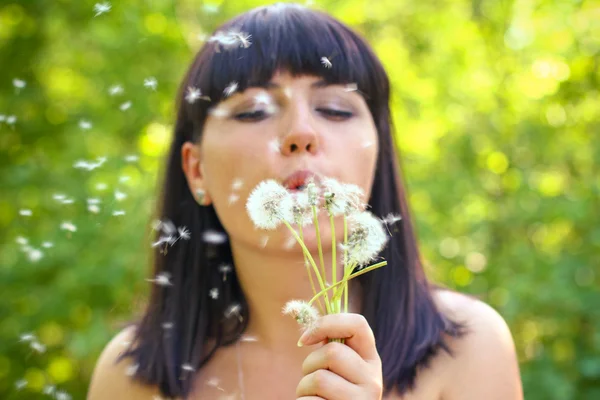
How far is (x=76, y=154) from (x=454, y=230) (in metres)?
2.12

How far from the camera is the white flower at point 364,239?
49.9 inches

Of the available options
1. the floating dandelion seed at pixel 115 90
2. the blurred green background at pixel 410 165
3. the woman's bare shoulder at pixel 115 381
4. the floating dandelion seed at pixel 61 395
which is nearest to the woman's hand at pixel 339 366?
the woman's bare shoulder at pixel 115 381

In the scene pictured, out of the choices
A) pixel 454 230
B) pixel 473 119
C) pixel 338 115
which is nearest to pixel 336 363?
pixel 338 115

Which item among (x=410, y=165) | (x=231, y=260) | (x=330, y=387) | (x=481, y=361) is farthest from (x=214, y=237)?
(x=410, y=165)

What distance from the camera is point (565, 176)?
13.6 feet

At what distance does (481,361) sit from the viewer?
2045 millimetres

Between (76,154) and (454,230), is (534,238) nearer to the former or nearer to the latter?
(454,230)

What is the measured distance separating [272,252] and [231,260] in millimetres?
473

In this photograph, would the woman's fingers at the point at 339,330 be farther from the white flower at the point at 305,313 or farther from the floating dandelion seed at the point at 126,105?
the floating dandelion seed at the point at 126,105

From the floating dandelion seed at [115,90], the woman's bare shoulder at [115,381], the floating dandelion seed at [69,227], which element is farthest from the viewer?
the floating dandelion seed at [115,90]

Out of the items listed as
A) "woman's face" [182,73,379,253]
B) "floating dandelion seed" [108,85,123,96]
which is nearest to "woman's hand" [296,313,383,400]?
"woman's face" [182,73,379,253]

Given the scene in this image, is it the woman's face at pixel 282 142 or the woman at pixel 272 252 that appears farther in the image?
Result: the woman at pixel 272 252

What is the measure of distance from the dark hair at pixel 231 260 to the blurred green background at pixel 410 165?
2.79ft

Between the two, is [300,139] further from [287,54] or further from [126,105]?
[126,105]
